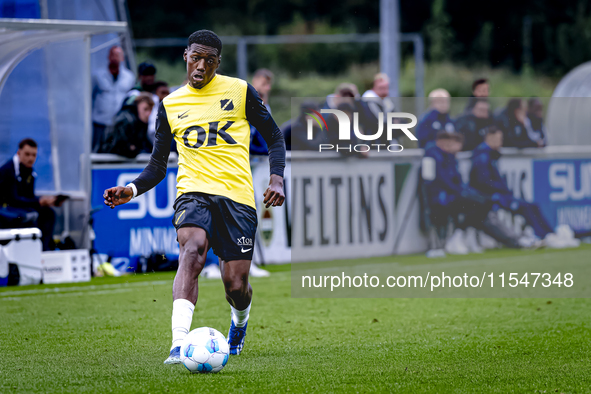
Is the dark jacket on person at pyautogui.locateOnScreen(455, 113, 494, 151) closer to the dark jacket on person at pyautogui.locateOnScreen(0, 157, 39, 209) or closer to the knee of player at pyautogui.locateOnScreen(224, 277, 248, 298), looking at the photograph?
the dark jacket on person at pyautogui.locateOnScreen(0, 157, 39, 209)

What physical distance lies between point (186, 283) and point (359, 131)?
7.13 meters

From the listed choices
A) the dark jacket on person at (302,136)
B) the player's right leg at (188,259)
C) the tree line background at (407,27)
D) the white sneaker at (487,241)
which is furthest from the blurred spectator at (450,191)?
the tree line background at (407,27)

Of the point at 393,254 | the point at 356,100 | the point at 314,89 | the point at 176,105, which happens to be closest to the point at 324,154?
the point at 356,100

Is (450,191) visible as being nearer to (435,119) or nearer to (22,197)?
(435,119)

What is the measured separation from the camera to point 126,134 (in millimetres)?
11359

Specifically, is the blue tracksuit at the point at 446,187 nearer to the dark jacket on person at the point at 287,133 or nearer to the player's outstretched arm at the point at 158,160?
the dark jacket on person at the point at 287,133

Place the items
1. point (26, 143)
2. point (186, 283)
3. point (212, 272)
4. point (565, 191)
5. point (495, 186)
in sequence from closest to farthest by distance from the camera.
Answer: point (186, 283) < point (26, 143) < point (212, 272) < point (495, 186) < point (565, 191)

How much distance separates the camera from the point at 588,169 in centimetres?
1516

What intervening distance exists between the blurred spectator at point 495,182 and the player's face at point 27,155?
622 cm

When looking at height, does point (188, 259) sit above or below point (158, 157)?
below

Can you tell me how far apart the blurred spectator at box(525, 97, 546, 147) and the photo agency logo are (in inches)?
105

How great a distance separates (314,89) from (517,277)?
897 inches

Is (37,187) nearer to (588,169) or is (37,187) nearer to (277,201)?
(277,201)

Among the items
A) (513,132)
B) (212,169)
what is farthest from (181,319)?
(513,132)
